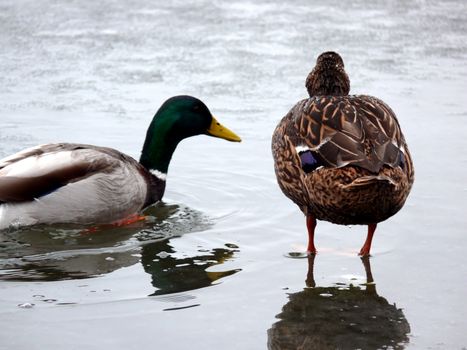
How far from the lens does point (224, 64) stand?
8852 mm

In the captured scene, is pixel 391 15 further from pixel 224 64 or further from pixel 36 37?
pixel 36 37

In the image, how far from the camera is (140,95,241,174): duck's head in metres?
6.48

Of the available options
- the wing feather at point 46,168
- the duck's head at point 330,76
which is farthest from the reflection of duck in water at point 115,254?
the duck's head at point 330,76

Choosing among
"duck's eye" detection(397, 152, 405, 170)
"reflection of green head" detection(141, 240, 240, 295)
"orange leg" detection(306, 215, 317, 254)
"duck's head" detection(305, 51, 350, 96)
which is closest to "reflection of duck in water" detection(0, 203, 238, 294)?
"reflection of green head" detection(141, 240, 240, 295)

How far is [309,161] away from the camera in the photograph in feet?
15.0

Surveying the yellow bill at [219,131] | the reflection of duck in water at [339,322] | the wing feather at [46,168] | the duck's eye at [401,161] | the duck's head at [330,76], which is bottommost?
the reflection of duck in water at [339,322]

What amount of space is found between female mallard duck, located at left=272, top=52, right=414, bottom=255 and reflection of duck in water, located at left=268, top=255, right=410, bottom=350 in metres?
0.40

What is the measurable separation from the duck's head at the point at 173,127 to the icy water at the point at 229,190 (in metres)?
0.26

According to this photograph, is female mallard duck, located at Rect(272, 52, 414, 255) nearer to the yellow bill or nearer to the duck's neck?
the yellow bill

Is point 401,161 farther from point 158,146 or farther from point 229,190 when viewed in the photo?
point 158,146

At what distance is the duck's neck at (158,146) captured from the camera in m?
6.45

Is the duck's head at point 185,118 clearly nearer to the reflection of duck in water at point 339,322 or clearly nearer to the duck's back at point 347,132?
the duck's back at point 347,132

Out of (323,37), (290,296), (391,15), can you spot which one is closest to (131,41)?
(323,37)

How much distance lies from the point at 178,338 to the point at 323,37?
6.56m
